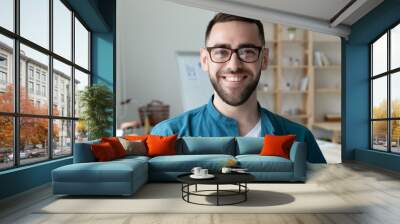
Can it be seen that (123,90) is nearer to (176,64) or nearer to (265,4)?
(176,64)

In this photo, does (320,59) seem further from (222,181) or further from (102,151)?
(222,181)

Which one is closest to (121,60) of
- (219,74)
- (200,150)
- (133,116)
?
(133,116)

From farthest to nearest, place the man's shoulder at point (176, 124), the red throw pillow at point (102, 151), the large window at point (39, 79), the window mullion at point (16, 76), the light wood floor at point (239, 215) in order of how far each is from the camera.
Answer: the man's shoulder at point (176, 124) < the red throw pillow at point (102, 151) < the window mullion at point (16, 76) < the large window at point (39, 79) < the light wood floor at point (239, 215)

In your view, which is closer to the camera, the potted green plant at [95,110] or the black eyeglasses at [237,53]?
the black eyeglasses at [237,53]

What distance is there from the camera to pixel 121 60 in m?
10.7

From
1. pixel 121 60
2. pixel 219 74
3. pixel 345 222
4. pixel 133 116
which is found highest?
pixel 121 60

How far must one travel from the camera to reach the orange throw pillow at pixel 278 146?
236 inches

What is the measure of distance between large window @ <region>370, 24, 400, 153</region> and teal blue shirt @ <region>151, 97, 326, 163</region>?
4.65ft

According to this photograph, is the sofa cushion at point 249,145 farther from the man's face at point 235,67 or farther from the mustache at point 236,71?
the mustache at point 236,71

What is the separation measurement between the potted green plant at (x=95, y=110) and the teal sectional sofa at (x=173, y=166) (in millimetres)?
1648

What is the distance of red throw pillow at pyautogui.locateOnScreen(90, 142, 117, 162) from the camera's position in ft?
17.5

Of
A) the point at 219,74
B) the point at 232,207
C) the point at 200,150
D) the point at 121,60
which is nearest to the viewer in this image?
the point at 232,207

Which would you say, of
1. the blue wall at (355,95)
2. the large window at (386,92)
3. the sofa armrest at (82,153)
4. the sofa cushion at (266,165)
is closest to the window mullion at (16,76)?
the sofa armrest at (82,153)

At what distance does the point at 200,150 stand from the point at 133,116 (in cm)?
483
